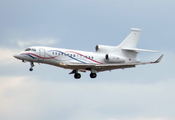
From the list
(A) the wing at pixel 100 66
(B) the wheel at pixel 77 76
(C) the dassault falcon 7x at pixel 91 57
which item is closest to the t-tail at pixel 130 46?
(C) the dassault falcon 7x at pixel 91 57

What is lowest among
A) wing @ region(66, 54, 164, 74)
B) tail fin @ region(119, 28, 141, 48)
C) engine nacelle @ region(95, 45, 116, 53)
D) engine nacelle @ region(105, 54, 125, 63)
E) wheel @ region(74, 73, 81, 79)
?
wheel @ region(74, 73, 81, 79)

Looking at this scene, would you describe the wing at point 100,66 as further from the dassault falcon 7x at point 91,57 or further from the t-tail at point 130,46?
the t-tail at point 130,46

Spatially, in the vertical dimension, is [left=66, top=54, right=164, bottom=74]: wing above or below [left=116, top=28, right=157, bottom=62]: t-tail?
below

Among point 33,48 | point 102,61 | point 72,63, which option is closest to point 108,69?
point 102,61

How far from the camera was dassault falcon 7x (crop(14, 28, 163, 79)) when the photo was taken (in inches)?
2450

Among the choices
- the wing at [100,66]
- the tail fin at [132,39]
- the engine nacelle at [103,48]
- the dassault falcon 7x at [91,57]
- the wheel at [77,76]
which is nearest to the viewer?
the dassault falcon 7x at [91,57]

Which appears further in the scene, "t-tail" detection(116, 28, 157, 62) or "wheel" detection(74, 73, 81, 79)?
"t-tail" detection(116, 28, 157, 62)

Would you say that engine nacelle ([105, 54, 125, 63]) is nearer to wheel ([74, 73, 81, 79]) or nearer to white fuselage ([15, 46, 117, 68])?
white fuselage ([15, 46, 117, 68])

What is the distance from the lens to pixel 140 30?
233 feet

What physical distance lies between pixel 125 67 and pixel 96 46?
4657 mm

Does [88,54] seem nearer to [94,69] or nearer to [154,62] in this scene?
[94,69]

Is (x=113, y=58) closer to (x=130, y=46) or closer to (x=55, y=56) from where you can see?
(x=130, y=46)

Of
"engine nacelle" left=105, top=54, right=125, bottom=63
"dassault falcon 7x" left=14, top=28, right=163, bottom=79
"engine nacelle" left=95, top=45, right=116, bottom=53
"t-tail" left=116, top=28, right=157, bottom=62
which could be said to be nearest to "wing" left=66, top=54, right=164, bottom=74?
"dassault falcon 7x" left=14, top=28, right=163, bottom=79

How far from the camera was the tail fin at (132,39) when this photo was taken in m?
69.4
